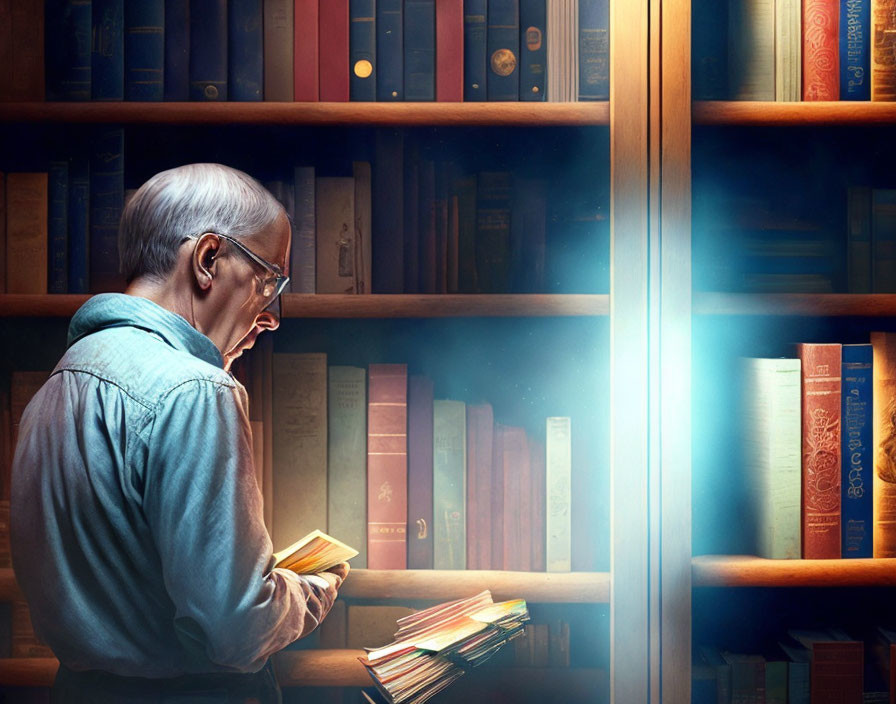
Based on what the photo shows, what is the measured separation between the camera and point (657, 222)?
1.11 metres

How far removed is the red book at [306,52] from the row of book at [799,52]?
0.64m

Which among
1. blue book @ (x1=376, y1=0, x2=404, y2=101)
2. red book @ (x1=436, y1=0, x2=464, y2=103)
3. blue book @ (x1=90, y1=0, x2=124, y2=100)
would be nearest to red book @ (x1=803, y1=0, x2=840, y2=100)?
red book @ (x1=436, y1=0, x2=464, y2=103)

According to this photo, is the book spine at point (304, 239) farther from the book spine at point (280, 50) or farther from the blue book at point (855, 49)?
the blue book at point (855, 49)

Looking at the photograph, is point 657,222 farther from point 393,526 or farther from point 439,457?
point 393,526

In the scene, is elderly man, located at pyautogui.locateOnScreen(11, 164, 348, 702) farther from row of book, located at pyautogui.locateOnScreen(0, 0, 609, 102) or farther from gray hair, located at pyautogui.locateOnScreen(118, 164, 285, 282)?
row of book, located at pyautogui.locateOnScreen(0, 0, 609, 102)

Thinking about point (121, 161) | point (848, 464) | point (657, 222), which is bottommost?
point (848, 464)

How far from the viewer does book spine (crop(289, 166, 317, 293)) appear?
1.19 meters

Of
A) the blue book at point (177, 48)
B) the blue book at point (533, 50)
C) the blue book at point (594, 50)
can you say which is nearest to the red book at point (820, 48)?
the blue book at point (594, 50)

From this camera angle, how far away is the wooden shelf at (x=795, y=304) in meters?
1.13

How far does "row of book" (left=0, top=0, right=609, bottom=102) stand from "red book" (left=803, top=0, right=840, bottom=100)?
0.36 meters

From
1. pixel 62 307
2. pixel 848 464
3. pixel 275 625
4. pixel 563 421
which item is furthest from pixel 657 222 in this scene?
pixel 62 307

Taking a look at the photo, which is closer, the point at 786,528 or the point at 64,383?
the point at 64,383

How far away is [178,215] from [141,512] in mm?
400

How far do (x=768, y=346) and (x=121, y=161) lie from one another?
1.22 metres
